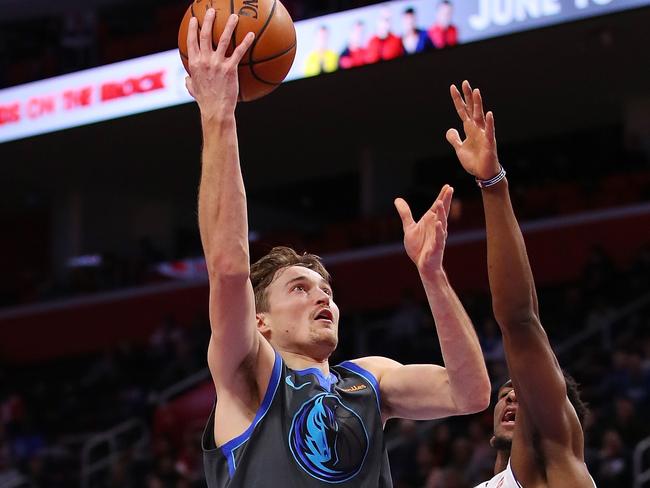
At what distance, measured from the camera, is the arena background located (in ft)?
40.0

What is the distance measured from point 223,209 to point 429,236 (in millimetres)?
708

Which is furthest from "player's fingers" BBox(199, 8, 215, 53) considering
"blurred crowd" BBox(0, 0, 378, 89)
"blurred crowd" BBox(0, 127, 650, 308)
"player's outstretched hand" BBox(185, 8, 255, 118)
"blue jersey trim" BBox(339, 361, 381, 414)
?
"blurred crowd" BBox(0, 0, 378, 89)

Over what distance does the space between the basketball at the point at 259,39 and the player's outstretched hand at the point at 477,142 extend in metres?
0.60

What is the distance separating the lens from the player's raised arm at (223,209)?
3.28 metres

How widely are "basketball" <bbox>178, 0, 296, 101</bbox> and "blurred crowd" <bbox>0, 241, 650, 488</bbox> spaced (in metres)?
5.69

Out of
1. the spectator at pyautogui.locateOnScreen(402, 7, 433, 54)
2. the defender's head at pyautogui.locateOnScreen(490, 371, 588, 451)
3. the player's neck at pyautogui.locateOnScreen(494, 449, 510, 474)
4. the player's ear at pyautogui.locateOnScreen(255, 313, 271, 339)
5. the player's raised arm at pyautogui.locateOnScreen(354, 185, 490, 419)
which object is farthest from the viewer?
the spectator at pyautogui.locateOnScreen(402, 7, 433, 54)

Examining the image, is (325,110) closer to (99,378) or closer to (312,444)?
(99,378)

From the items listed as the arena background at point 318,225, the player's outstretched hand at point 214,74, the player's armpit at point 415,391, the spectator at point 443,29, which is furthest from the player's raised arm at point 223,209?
the spectator at point 443,29

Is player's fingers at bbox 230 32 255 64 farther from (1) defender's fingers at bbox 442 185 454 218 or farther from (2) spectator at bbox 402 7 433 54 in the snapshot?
(2) spectator at bbox 402 7 433 54

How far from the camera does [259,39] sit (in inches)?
149

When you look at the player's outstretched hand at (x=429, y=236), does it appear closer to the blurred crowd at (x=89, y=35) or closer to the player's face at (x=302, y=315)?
the player's face at (x=302, y=315)

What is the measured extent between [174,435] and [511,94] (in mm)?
6194

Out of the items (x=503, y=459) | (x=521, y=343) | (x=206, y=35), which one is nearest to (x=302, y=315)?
(x=521, y=343)

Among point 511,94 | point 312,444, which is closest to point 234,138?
point 312,444
